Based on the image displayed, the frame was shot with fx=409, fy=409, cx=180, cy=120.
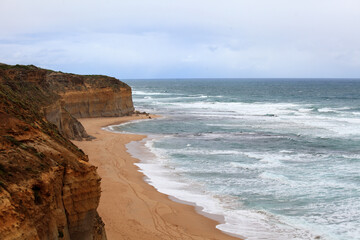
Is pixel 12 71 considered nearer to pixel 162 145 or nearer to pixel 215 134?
pixel 162 145

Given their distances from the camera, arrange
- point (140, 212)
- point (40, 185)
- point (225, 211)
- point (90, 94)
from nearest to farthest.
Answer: point (40, 185)
point (140, 212)
point (225, 211)
point (90, 94)

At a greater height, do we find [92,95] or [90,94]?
[90,94]

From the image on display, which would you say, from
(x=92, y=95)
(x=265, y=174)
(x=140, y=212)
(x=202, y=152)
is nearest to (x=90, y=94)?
(x=92, y=95)

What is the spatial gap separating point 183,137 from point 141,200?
18.5 m

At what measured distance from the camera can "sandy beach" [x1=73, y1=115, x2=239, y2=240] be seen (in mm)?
13719

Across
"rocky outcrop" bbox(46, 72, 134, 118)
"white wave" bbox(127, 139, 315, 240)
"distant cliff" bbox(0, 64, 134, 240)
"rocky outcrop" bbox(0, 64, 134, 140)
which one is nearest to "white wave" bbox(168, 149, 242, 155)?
"white wave" bbox(127, 139, 315, 240)

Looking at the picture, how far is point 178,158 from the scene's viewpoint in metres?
25.9

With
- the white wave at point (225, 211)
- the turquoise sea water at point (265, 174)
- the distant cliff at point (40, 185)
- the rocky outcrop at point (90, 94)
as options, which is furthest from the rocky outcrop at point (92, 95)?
the distant cliff at point (40, 185)

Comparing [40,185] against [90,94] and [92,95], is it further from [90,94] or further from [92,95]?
[92,95]

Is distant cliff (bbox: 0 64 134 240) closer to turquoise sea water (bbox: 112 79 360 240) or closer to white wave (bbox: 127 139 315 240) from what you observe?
white wave (bbox: 127 139 315 240)

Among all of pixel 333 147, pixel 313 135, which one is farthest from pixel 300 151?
pixel 313 135

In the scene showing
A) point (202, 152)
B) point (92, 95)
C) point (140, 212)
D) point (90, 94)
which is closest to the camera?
point (140, 212)

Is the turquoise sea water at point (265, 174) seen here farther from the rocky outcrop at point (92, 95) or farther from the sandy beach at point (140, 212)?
the rocky outcrop at point (92, 95)

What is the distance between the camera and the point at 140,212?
15570mm
